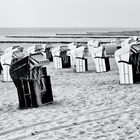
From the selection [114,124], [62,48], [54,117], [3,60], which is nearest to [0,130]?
[54,117]

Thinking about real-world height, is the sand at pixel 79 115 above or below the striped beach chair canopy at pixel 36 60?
below

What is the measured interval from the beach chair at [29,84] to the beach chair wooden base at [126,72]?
3.25m

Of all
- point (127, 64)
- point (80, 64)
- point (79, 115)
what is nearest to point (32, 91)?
point (79, 115)

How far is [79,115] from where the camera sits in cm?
773

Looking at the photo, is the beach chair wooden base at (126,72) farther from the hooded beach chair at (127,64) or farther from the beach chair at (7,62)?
the beach chair at (7,62)

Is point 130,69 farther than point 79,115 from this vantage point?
Yes

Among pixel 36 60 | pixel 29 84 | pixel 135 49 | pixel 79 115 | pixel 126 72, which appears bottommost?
pixel 79 115

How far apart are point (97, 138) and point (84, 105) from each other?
285 centimetres

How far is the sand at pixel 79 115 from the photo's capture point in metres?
6.33

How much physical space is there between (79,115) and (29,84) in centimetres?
174

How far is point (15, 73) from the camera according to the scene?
9.01 metres

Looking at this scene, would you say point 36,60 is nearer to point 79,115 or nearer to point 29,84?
point 29,84

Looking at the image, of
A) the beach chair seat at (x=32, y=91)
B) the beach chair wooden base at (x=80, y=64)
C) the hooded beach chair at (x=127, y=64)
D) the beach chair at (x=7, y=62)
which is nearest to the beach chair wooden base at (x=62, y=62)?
the beach chair wooden base at (x=80, y=64)

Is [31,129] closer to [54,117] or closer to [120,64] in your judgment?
[54,117]
